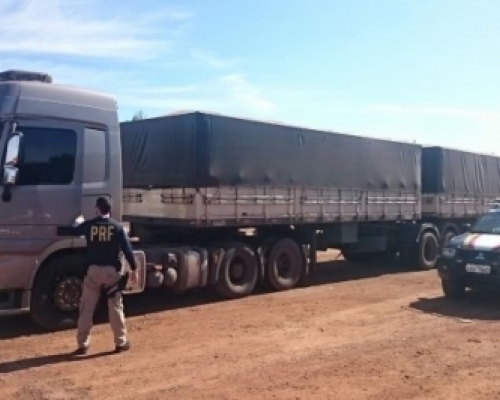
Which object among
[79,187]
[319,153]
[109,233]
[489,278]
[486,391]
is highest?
[319,153]

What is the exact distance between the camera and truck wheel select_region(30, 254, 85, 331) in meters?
8.03

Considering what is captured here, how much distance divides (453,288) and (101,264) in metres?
6.59

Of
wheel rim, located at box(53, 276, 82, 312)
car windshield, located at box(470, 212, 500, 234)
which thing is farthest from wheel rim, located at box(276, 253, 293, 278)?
wheel rim, located at box(53, 276, 82, 312)

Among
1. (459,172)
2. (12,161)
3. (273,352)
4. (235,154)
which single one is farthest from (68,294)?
(459,172)

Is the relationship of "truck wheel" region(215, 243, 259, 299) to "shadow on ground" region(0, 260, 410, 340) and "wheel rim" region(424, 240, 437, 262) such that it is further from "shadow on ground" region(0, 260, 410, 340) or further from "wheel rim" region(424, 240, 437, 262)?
"wheel rim" region(424, 240, 437, 262)

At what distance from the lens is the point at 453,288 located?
10.9 meters

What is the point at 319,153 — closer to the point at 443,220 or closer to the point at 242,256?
the point at 242,256

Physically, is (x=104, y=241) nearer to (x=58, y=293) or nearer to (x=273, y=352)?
(x=58, y=293)

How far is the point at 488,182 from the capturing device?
1848 cm

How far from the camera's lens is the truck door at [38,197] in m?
7.75

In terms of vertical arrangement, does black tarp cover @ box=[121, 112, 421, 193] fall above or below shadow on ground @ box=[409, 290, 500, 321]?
above

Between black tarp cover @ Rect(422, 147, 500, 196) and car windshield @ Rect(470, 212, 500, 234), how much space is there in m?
4.72

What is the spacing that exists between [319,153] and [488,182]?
27.2ft

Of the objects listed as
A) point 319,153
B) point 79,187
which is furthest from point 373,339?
point 319,153
